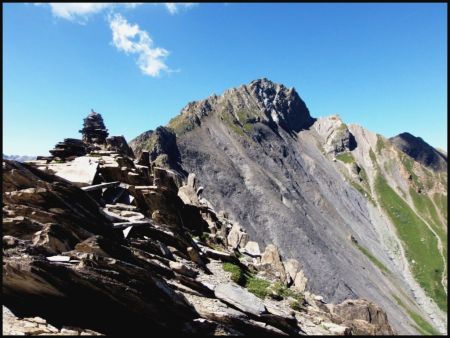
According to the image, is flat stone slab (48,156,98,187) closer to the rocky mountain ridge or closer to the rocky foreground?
the rocky foreground

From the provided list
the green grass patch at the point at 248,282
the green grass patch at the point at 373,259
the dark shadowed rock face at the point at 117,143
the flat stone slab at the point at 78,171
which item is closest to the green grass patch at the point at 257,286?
the green grass patch at the point at 248,282

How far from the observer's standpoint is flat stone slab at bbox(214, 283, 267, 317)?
59.9 ft

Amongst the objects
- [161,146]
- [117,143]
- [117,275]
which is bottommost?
[117,275]

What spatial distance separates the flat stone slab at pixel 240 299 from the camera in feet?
59.9

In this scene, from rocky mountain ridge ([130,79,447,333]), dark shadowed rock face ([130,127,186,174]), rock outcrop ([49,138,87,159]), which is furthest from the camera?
dark shadowed rock face ([130,127,186,174])

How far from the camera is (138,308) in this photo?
1420 centimetres

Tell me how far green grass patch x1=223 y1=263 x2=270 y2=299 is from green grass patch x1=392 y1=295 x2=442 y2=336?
A: 329ft

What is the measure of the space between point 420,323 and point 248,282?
368ft

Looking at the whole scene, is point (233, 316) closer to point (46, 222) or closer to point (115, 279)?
point (115, 279)

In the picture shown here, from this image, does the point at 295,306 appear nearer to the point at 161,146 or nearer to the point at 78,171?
the point at 78,171

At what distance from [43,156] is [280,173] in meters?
162

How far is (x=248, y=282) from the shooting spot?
26578mm

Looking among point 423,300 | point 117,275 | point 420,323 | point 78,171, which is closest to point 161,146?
point 420,323

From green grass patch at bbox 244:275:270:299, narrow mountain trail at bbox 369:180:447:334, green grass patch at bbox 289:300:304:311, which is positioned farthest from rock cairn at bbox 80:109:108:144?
narrow mountain trail at bbox 369:180:447:334
